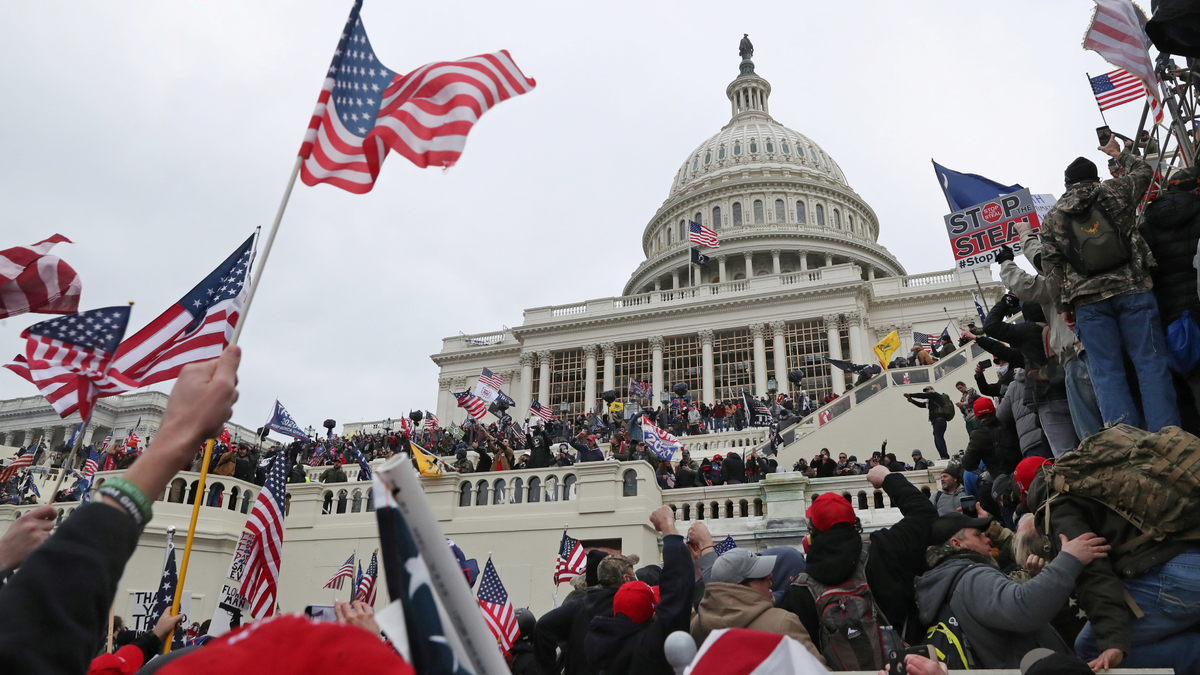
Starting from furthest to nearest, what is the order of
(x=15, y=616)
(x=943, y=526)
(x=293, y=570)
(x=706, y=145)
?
1. (x=706, y=145)
2. (x=293, y=570)
3. (x=943, y=526)
4. (x=15, y=616)

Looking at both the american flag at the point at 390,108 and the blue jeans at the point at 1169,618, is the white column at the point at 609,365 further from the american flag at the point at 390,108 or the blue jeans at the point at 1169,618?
the blue jeans at the point at 1169,618

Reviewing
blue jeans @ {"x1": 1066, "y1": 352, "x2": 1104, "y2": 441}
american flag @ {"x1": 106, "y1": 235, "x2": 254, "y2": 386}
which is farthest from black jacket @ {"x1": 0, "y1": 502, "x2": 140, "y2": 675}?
blue jeans @ {"x1": 1066, "y1": 352, "x2": 1104, "y2": 441}

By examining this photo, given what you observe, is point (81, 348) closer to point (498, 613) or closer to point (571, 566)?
point (498, 613)

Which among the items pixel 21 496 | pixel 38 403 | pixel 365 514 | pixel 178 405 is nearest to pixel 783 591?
pixel 178 405

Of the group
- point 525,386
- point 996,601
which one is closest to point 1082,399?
point 996,601

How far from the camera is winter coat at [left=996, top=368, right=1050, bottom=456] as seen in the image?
7.54 m

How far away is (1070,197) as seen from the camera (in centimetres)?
620

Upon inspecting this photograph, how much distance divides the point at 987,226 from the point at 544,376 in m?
41.0

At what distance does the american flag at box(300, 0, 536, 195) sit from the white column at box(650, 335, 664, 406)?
43403 millimetres

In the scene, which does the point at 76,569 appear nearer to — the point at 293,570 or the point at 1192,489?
the point at 1192,489

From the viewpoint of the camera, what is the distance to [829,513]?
13.5 ft

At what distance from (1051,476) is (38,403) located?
295 feet

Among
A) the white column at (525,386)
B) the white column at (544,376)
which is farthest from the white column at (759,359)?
the white column at (525,386)

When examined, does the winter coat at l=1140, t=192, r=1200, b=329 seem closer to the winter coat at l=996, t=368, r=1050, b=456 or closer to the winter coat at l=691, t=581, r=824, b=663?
the winter coat at l=996, t=368, r=1050, b=456
